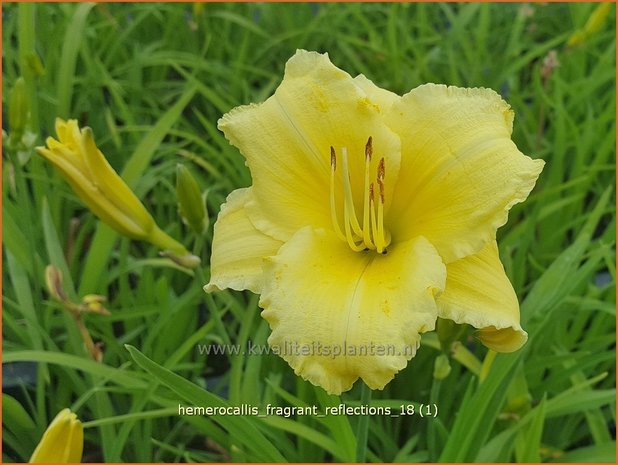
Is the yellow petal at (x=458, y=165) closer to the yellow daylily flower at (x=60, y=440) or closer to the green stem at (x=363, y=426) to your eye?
the green stem at (x=363, y=426)

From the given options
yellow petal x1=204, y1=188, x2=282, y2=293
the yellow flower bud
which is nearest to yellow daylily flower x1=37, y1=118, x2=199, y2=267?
Result: the yellow flower bud

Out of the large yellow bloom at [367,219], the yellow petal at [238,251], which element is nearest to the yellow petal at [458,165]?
the large yellow bloom at [367,219]

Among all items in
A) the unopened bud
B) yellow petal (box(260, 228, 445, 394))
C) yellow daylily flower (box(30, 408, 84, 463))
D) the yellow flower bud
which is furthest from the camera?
the unopened bud

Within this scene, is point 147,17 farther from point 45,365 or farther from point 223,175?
point 45,365

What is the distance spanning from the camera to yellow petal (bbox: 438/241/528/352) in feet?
1.91

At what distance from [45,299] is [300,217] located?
713 mm

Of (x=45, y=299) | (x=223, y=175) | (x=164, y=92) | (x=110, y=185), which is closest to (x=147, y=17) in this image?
(x=164, y=92)

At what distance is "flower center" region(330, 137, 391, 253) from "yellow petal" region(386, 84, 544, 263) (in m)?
0.04

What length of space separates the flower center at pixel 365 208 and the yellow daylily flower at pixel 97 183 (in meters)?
0.29

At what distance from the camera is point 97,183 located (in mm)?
821

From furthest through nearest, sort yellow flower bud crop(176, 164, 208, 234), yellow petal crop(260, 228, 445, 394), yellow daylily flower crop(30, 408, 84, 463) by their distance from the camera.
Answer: yellow flower bud crop(176, 164, 208, 234)
yellow daylily flower crop(30, 408, 84, 463)
yellow petal crop(260, 228, 445, 394)

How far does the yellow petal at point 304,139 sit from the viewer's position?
0.62 m

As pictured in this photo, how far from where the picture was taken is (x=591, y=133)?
135 centimetres

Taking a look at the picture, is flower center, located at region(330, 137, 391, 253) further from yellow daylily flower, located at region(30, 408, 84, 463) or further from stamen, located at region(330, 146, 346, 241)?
yellow daylily flower, located at region(30, 408, 84, 463)
